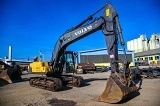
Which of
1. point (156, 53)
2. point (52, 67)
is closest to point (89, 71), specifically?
point (52, 67)

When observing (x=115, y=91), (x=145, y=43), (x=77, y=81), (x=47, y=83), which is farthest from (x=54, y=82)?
(x=145, y=43)

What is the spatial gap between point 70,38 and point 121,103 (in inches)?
222

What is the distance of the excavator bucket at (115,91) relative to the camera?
7648 mm

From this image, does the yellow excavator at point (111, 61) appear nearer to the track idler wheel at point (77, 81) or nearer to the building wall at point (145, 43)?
the track idler wheel at point (77, 81)

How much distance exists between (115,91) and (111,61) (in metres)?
1.90

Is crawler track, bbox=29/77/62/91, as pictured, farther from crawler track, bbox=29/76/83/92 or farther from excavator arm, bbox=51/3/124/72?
excavator arm, bbox=51/3/124/72

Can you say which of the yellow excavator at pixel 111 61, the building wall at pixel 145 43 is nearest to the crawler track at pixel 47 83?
the yellow excavator at pixel 111 61

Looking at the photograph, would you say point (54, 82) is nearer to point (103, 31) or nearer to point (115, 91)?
point (103, 31)

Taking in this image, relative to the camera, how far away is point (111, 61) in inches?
366

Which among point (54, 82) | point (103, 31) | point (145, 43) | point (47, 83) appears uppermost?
point (145, 43)

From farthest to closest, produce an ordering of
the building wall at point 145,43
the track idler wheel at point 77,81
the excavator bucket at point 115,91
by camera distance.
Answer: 1. the building wall at point 145,43
2. the track idler wheel at point 77,81
3. the excavator bucket at point 115,91

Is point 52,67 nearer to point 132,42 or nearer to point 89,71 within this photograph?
point 89,71


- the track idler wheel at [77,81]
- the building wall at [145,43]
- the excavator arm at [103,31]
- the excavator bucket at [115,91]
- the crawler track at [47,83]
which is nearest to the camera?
the excavator bucket at [115,91]

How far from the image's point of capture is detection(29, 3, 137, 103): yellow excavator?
26.2 ft
